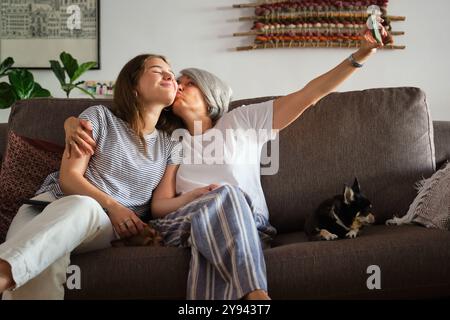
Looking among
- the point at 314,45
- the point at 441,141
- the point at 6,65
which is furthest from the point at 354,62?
the point at 6,65

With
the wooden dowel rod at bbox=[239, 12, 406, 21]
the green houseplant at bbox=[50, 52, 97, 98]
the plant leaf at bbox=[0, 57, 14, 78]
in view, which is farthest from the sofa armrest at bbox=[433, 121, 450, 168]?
the plant leaf at bbox=[0, 57, 14, 78]

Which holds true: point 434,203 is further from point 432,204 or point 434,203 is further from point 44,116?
point 44,116

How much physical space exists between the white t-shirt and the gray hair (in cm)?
6

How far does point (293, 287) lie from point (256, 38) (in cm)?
222

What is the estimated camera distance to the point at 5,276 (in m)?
1.17

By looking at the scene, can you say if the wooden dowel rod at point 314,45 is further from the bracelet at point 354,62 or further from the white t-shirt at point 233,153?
the bracelet at point 354,62

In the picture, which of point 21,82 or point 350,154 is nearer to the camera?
point 350,154

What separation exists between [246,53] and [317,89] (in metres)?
1.70

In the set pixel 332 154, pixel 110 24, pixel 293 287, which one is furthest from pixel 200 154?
pixel 110 24

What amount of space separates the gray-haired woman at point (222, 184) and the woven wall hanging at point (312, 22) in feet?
4.82

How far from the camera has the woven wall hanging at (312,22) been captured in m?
3.27

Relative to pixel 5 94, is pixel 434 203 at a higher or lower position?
lower

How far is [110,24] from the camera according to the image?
11.1 ft

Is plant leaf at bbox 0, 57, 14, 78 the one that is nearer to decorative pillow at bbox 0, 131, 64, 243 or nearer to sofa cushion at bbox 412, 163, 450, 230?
decorative pillow at bbox 0, 131, 64, 243
